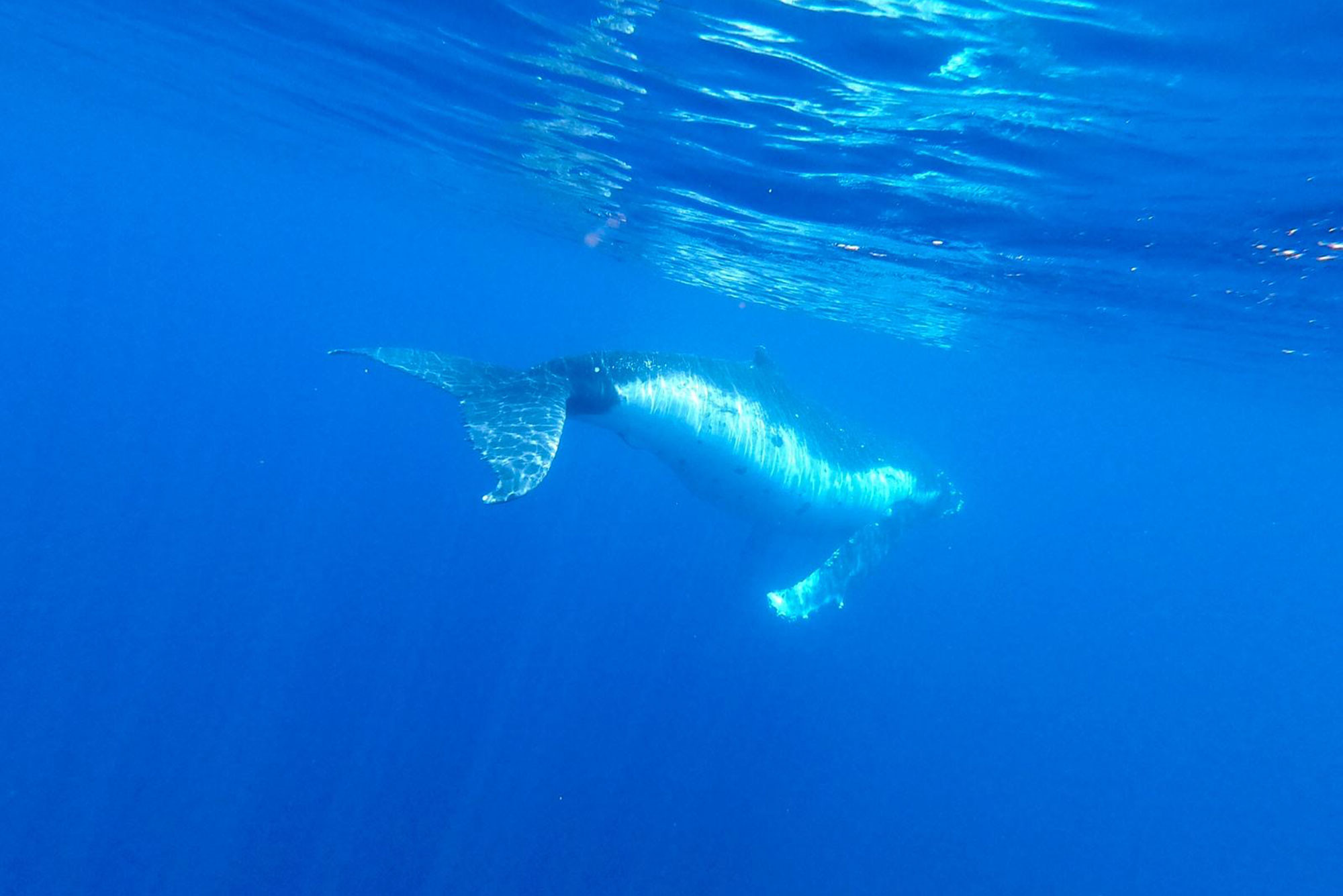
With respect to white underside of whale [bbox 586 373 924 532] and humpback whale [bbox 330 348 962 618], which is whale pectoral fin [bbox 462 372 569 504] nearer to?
humpback whale [bbox 330 348 962 618]

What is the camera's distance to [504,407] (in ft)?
32.1

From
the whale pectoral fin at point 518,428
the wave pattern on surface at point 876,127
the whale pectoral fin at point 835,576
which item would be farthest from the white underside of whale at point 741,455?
the wave pattern on surface at point 876,127

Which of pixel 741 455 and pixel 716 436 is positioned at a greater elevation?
pixel 716 436

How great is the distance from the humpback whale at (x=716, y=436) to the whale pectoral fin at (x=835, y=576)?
0.09 feet

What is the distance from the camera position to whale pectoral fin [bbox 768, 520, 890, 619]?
1406 cm

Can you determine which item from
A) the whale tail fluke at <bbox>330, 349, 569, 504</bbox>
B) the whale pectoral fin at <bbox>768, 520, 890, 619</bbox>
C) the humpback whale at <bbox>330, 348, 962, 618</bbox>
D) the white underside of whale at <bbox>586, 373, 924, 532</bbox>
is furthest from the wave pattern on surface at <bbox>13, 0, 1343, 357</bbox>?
the whale pectoral fin at <bbox>768, 520, 890, 619</bbox>

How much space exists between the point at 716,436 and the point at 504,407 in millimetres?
4299

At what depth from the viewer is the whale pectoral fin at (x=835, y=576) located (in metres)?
14.1

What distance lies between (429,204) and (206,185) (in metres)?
45.7

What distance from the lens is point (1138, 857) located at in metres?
24.2

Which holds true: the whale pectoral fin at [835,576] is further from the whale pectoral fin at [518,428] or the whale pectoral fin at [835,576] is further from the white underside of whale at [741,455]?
the whale pectoral fin at [518,428]

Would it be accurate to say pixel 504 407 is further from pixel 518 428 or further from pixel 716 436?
pixel 716 436

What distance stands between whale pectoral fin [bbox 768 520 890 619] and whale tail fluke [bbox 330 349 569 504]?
6.15 m

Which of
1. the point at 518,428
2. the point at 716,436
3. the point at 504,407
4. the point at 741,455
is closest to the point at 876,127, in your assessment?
the point at 716,436
